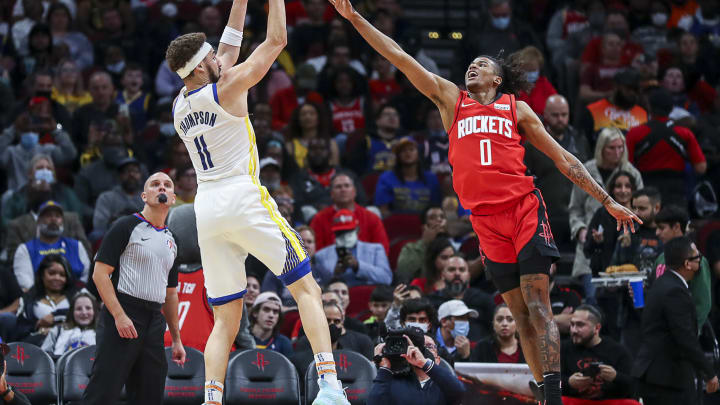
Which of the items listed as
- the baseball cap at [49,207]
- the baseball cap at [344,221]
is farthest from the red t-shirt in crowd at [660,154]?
the baseball cap at [49,207]

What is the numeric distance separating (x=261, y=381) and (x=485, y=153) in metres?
3.46

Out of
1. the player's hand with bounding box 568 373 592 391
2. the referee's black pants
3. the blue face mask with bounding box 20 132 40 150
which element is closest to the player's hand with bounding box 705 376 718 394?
the player's hand with bounding box 568 373 592 391

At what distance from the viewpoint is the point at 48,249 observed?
41.3ft

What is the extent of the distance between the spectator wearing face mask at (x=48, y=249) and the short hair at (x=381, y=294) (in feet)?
11.8

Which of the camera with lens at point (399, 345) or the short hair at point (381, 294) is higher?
the short hair at point (381, 294)

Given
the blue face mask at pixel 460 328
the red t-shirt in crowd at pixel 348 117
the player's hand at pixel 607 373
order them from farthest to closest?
1. the red t-shirt in crowd at pixel 348 117
2. the blue face mask at pixel 460 328
3. the player's hand at pixel 607 373

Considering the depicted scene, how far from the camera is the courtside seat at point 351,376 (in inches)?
381

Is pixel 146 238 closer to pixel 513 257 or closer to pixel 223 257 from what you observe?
pixel 223 257

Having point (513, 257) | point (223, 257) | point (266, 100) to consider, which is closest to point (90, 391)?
point (223, 257)

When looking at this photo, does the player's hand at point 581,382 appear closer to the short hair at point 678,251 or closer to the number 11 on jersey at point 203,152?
the short hair at point 678,251

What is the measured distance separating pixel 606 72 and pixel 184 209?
25.2 feet

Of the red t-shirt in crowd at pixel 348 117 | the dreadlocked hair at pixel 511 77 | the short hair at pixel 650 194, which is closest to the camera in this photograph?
the dreadlocked hair at pixel 511 77

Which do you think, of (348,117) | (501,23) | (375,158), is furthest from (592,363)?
(501,23)

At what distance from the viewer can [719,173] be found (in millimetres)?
14414
